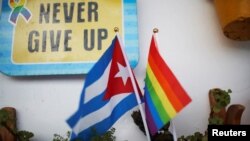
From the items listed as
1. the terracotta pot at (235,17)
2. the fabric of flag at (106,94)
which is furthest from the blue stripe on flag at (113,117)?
the terracotta pot at (235,17)

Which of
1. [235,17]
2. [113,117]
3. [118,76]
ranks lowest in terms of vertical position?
[113,117]

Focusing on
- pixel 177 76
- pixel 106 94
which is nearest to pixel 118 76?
pixel 106 94

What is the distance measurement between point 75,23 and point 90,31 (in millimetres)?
64

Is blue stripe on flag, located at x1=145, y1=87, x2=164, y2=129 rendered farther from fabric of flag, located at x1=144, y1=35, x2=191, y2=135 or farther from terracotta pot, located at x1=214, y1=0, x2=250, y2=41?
terracotta pot, located at x1=214, y1=0, x2=250, y2=41

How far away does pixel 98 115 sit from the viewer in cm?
72

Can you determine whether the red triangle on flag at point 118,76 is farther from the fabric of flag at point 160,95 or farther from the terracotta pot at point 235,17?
the terracotta pot at point 235,17

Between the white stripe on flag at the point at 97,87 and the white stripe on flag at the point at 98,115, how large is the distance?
4 cm

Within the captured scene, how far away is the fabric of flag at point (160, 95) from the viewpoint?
0.68m

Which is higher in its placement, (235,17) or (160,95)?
(235,17)

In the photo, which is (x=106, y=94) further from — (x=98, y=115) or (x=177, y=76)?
(x=177, y=76)

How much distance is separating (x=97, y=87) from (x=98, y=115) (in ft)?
0.24

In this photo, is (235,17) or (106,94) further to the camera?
(235,17)

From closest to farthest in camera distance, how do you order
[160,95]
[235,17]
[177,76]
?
1. [160,95]
2. [235,17]
3. [177,76]

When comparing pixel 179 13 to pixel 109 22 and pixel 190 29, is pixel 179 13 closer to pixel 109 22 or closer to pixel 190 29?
pixel 190 29
